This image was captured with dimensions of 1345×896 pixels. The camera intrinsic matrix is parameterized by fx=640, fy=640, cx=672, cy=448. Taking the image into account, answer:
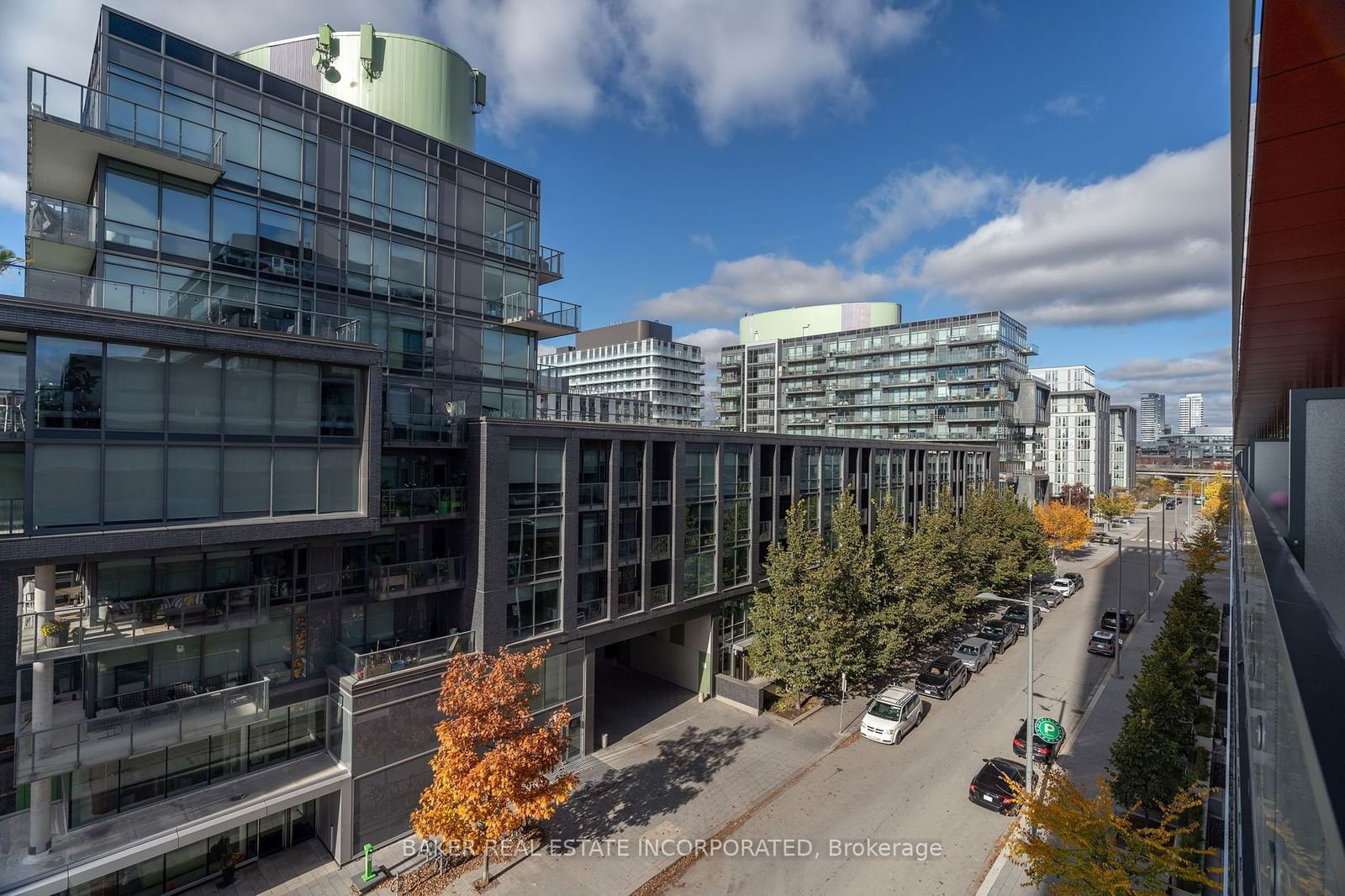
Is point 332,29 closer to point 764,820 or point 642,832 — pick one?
point 642,832

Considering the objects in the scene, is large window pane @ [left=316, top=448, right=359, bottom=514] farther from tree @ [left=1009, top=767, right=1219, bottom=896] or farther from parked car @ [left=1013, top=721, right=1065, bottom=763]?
parked car @ [left=1013, top=721, right=1065, bottom=763]

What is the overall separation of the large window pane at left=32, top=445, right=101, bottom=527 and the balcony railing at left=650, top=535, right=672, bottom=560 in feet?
54.7

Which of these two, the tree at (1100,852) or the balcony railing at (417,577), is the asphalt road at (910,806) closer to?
the tree at (1100,852)

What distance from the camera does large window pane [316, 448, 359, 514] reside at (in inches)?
697

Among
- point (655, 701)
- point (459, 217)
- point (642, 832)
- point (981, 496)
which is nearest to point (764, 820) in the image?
point (642, 832)

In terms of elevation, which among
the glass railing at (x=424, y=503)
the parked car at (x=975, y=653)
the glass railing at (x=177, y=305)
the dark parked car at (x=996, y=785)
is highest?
the glass railing at (x=177, y=305)

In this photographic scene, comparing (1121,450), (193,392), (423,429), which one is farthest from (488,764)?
(1121,450)

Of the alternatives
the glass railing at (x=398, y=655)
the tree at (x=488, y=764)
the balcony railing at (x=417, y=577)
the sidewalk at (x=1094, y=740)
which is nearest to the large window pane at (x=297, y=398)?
the balcony railing at (x=417, y=577)

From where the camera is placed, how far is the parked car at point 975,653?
30.2 m

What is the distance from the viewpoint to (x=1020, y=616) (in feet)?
123

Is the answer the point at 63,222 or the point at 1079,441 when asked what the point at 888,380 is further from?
the point at 63,222

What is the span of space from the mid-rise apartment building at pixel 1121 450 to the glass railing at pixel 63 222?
12430 cm

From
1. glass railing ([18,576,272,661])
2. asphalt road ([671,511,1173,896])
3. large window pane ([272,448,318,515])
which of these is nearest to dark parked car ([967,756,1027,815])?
asphalt road ([671,511,1173,896])

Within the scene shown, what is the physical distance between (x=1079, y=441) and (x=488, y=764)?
10848 centimetres
